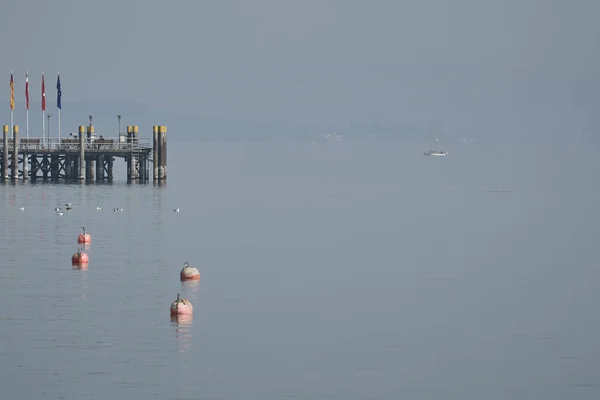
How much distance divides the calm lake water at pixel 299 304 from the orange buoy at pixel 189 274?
55cm

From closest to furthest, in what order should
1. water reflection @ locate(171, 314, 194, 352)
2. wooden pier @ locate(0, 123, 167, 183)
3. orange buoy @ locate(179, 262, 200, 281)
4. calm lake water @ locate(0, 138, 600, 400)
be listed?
calm lake water @ locate(0, 138, 600, 400) → water reflection @ locate(171, 314, 194, 352) → orange buoy @ locate(179, 262, 200, 281) → wooden pier @ locate(0, 123, 167, 183)

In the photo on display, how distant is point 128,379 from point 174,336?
19.4ft

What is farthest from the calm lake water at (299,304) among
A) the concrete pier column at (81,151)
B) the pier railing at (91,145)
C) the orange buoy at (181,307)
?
the pier railing at (91,145)

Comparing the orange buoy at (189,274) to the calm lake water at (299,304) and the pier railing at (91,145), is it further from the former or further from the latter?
the pier railing at (91,145)

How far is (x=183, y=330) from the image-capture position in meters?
43.1

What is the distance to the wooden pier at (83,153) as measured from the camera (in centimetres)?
10906

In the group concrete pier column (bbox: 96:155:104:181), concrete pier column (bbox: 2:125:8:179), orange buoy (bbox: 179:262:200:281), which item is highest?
concrete pier column (bbox: 2:125:8:179)

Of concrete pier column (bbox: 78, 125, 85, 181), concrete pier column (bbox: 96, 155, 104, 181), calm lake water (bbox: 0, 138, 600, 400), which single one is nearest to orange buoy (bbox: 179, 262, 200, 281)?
calm lake water (bbox: 0, 138, 600, 400)

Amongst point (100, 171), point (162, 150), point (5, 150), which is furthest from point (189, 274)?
point (100, 171)

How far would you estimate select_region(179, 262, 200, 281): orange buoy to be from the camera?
54281mm

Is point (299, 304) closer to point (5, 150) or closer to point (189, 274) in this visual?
point (189, 274)

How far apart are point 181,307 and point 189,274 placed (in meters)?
9.38

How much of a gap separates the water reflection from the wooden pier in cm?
6255

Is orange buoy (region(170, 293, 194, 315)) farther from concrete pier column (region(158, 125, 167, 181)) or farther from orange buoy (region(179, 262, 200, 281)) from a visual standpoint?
concrete pier column (region(158, 125, 167, 181))
